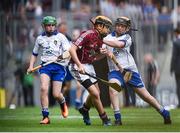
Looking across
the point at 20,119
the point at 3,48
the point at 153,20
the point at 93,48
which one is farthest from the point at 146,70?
the point at 93,48

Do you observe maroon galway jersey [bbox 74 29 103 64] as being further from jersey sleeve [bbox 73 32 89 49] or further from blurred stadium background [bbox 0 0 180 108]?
blurred stadium background [bbox 0 0 180 108]

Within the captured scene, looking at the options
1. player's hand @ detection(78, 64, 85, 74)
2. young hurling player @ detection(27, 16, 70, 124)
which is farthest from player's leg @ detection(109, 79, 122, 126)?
young hurling player @ detection(27, 16, 70, 124)

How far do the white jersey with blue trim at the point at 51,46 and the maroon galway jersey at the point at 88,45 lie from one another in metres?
1.85

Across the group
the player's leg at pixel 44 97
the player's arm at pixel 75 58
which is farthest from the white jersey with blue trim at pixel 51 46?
the player's arm at pixel 75 58

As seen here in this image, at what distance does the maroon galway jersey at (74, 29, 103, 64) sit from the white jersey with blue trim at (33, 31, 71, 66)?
1.85 metres

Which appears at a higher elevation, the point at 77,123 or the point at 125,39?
the point at 125,39

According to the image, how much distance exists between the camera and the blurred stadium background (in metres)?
34.6

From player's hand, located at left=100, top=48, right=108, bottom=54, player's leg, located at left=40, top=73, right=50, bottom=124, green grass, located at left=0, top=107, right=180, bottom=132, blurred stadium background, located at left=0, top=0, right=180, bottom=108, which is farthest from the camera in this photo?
blurred stadium background, located at left=0, top=0, right=180, bottom=108

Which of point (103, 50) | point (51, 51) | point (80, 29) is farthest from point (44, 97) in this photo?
point (80, 29)

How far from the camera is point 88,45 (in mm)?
20891

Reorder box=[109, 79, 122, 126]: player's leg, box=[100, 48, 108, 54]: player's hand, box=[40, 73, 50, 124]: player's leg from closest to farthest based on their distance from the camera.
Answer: box=[100, 48, 108, 54]: player's hand < box=[109, 79, 122, 126]: player's leg < box=[40, 73, 50, 124]: player's leg

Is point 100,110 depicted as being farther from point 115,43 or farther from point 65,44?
point 65,44

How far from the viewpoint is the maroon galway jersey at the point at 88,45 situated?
20.8 metres

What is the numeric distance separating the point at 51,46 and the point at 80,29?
11500mm
